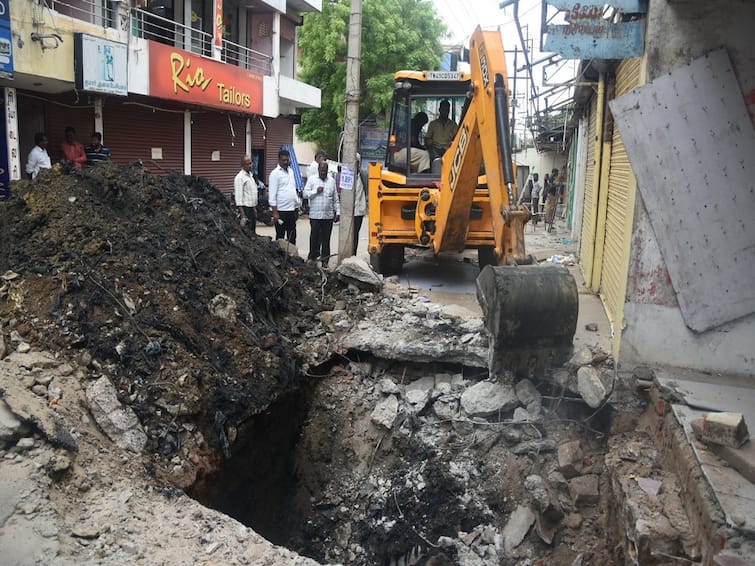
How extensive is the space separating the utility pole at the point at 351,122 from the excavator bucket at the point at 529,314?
5198mm

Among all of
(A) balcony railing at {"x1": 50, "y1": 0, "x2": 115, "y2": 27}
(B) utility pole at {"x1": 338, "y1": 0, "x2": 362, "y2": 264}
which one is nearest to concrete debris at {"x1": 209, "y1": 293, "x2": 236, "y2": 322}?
(B) utility pole at {"x1": 338, "y1": 0, "x2": 362, "y2": 264}

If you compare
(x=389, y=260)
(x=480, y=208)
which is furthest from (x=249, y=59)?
(x=480, y=208)

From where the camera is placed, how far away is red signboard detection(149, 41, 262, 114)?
14195 millimetres

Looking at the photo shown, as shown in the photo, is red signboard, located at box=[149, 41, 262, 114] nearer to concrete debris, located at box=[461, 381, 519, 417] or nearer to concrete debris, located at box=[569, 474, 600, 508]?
concrete debris, located at box=[461, 381, 519, 417]

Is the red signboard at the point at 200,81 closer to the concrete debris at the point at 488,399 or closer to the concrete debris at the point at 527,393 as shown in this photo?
the concrete debris at the point at 488,399

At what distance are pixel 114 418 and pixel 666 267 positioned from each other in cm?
407

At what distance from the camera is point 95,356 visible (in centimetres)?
471

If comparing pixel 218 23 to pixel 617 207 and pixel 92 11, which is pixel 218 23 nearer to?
pixel 92 11

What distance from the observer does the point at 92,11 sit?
42.6 ft

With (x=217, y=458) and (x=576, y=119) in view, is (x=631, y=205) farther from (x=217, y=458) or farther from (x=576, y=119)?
(x=576, y=119)

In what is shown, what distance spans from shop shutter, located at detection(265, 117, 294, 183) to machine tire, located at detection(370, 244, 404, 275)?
1261cm

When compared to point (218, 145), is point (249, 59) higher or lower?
higher

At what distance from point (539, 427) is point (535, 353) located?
0.60 m

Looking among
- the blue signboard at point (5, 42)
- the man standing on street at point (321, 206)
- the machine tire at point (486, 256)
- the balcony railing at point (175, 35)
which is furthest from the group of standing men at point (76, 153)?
the machine tire at point (486, 256)
